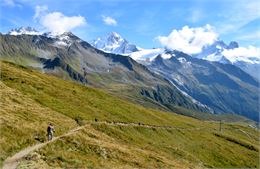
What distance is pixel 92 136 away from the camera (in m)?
73.9

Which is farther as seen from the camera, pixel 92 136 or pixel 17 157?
pixel 92 136

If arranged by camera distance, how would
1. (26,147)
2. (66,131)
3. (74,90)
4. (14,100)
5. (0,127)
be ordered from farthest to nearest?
(74,90), (14,100), (66,131), (0,127), (26,147)

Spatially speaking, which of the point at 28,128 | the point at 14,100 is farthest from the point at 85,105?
the point at 28,128

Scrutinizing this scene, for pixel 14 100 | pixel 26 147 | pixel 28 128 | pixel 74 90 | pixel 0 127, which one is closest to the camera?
pixel 26 147

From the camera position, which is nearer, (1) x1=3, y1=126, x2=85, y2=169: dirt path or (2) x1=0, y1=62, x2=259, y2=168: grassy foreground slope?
(1) x1=3, y1=126, x2=85, y2=169: dirt path

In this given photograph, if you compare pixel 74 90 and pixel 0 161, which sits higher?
pixel 74 90

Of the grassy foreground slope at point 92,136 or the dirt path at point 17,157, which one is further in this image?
the grassy foreground slope at point 92,136

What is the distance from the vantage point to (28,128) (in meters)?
61.6

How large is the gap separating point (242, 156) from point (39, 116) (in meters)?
81.7

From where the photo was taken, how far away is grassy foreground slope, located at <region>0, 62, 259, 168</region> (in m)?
55.2

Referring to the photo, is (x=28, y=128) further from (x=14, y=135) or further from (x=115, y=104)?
(x=115, y=104)

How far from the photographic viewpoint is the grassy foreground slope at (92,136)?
55.2 meters

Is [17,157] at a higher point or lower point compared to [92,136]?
lower

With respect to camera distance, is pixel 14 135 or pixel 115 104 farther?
pixel 115 104
